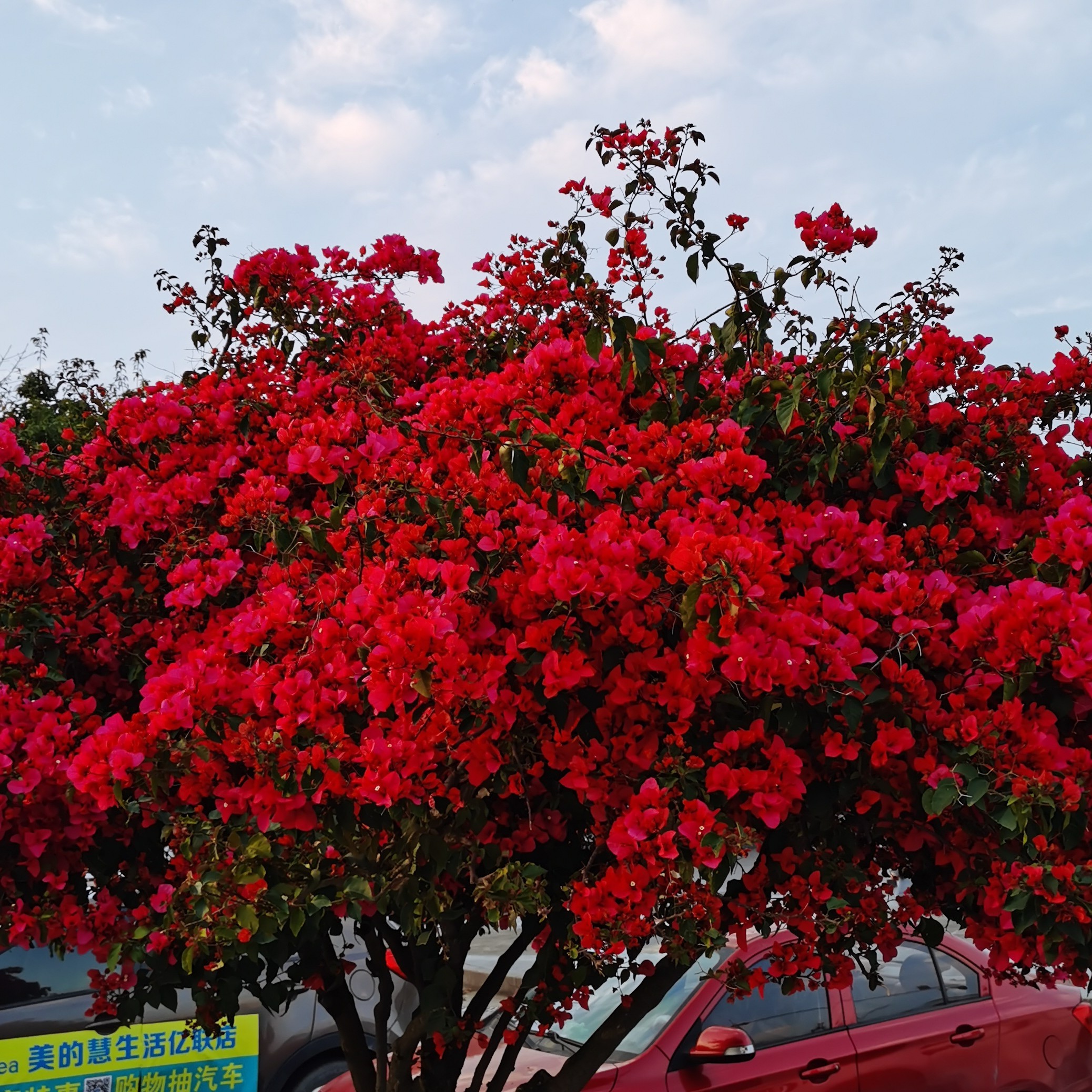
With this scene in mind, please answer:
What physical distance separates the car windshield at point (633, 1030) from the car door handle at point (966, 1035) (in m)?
1.14

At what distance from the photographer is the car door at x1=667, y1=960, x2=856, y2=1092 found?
14.3 feet

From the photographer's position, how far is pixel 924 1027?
5.06m

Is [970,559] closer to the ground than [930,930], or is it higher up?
higher up

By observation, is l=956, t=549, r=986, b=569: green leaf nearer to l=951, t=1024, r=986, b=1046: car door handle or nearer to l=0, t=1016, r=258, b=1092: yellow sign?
l=951, t=1024, r=986, b=1046: car door handle

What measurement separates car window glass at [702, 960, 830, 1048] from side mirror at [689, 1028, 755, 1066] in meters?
0.22

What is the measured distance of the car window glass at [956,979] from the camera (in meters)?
5.31

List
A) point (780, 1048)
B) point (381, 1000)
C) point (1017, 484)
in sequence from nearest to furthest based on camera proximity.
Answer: point (1017, 484) → point (381, 1000) → point (780, 1048)

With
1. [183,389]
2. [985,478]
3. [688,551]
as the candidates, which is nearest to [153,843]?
[183,389]

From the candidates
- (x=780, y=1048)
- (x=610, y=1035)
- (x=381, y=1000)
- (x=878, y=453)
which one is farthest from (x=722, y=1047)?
(x=878, y=453)

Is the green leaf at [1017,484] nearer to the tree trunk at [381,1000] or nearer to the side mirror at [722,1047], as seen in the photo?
the tree trunk at [381,1000]

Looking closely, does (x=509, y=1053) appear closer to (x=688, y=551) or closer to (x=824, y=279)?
(x=688, y=551)

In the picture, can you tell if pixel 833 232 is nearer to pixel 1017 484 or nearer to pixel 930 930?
pixel 1017 484

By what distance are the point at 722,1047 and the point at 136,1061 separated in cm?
271

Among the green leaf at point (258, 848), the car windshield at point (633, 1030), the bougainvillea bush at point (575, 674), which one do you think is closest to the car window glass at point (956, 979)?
the car windshield at point (633, 1030)
